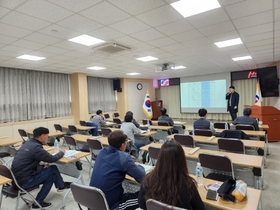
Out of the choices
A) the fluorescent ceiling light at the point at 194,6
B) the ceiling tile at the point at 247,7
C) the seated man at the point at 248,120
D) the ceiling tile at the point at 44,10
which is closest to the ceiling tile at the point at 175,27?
the fluorescent ceiling light at the point at 194,6

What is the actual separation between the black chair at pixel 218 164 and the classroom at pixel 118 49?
21 centimetres

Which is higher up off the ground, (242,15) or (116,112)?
(242,15)

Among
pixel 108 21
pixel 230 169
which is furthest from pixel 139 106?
pixel 230 169

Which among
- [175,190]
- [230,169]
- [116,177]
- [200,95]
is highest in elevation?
[200,95]

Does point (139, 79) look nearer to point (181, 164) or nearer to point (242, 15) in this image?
point (242, 15)

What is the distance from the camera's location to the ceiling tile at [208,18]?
2.87 meters

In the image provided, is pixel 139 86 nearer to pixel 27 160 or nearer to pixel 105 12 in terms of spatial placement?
pixel 105 12

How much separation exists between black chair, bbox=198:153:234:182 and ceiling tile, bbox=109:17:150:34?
232cm

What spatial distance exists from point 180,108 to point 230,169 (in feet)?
31.3

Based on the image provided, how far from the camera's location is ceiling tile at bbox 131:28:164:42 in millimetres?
3566

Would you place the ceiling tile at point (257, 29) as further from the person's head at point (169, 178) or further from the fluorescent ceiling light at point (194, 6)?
the person's head at point (169, 178)

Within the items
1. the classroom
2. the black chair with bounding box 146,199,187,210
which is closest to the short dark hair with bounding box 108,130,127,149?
the black chair with bounding box 146,199,187,210

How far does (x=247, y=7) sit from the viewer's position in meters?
2.75

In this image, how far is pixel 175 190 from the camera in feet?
4.06
